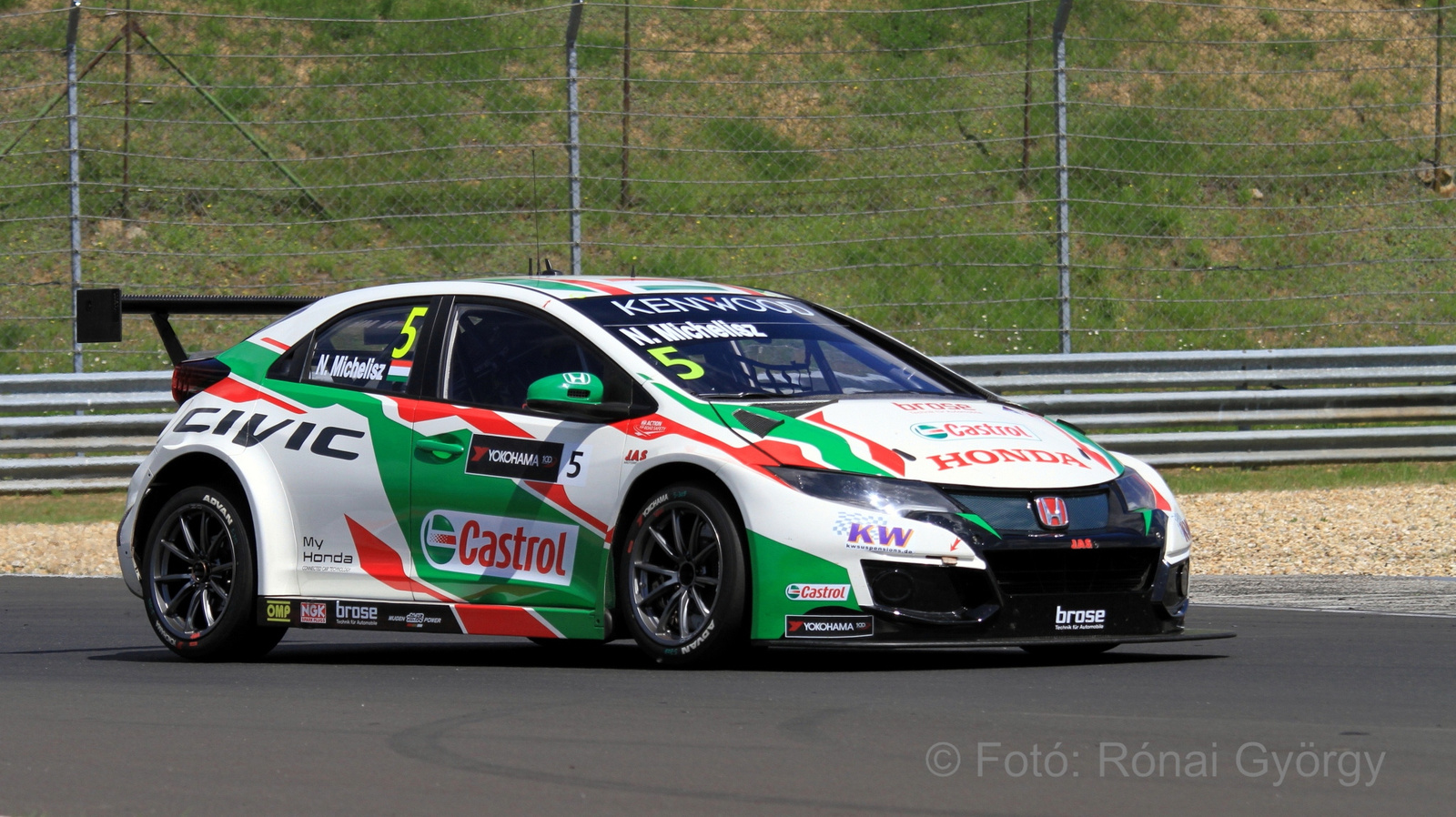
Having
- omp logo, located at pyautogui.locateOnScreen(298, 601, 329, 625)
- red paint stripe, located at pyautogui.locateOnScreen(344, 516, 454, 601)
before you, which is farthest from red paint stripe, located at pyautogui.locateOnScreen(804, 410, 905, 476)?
omp logo, located at pyautogui.locateOnScreen(298, 601, 329, 625)

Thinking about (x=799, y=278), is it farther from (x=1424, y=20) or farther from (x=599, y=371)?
(x=599, y=371)

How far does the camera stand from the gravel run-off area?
11.3 meters

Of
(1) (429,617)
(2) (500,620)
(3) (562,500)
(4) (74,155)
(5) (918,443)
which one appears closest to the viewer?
(5) (918,443)

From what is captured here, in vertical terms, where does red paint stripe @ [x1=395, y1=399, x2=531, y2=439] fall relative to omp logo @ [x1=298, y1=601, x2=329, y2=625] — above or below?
above

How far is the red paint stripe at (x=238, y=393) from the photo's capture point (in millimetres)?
8016

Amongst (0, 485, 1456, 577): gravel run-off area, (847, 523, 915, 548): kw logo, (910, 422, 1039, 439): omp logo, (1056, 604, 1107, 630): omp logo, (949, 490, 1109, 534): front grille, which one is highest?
(910, 422, 1039, 439): omp logo

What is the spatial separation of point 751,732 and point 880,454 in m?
1.47

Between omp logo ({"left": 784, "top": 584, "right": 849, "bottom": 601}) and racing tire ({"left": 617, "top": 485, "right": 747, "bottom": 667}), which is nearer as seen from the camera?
omp logo ({"left": 784, "top": 584, "right": 849, "bottom": 601})

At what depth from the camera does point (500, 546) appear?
24.0 ft

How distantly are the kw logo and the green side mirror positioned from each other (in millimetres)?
1136

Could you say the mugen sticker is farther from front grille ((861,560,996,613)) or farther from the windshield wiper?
front grille ((861,560,996,613))

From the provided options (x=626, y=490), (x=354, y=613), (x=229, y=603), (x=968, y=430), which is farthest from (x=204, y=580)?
(x=968, y=430)

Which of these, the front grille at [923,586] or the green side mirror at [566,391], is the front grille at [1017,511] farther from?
the green side mirror at [566,391]

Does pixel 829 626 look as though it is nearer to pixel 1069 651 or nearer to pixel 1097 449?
pixel 1097 449
